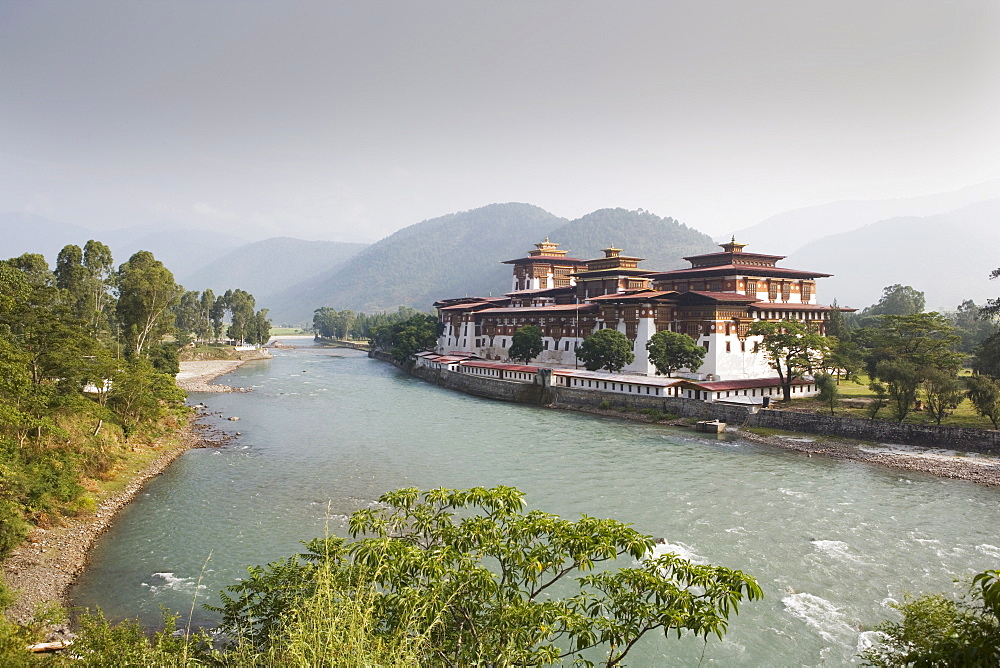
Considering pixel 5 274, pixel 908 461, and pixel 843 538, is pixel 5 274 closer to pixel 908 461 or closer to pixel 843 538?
pixel 843 538

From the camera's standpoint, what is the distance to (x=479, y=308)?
77500mm

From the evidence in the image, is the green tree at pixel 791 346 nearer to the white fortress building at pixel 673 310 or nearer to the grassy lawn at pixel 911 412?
the grassy lawn at pixel 911 412

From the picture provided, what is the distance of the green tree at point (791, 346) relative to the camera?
41.6 meters

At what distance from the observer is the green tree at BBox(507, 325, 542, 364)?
6294 cm

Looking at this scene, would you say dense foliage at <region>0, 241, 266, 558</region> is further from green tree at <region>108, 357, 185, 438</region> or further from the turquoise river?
the turquoise river

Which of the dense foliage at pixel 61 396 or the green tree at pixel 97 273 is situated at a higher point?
the green tree at pixel 97 273

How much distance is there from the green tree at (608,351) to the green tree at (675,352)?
3497 millimetres

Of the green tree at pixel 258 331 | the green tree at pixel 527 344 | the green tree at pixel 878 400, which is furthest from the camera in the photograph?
the green tree at pixel 258 331

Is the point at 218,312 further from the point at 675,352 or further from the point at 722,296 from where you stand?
the point at 722,296

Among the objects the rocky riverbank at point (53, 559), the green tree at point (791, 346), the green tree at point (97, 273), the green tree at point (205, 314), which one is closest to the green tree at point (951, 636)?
the rocky riverbank at point (53, 559)

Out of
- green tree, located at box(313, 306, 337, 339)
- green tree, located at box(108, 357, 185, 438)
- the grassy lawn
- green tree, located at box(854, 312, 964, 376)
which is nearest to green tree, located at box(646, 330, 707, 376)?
the grassy lawn

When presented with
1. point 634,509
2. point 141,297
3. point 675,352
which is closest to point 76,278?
point 141,297

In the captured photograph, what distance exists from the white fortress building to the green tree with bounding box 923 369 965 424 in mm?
16350

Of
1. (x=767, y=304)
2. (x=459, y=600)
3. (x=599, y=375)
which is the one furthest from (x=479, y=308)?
(x=459, y=600)
